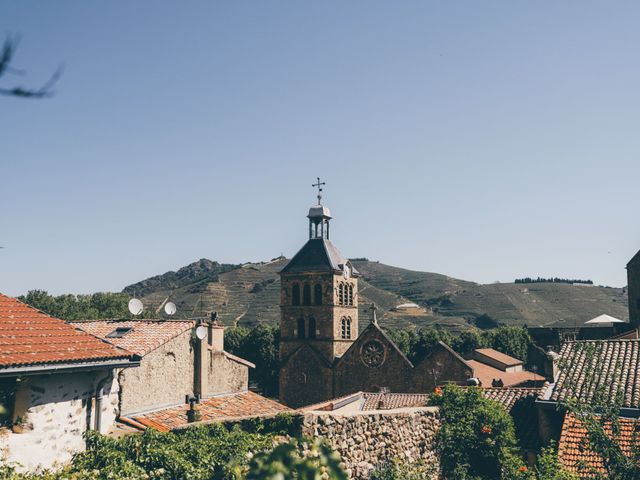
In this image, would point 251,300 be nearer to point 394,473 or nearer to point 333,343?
point 333,343

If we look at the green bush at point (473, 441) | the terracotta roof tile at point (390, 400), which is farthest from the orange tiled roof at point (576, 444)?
the terracotta roof tile at point (390, 400)

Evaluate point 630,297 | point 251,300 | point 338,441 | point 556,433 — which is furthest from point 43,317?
point 251,300

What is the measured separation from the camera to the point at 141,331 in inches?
742

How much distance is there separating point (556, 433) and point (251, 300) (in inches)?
4047

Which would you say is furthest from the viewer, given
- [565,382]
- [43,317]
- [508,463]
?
[565,382]

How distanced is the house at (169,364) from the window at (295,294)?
26.9m

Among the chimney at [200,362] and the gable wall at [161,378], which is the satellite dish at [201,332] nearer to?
the chimney at [200,362]

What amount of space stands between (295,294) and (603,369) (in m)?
34.1

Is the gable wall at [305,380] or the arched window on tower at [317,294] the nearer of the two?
the gable wall at [305,380]

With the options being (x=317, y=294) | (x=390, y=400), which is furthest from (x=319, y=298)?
(x=390, y=400)

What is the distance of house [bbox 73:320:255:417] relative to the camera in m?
16.5

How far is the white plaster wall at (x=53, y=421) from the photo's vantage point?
894 centimetres

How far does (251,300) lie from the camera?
117 m

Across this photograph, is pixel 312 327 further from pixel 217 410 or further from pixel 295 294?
pixel 217 410
